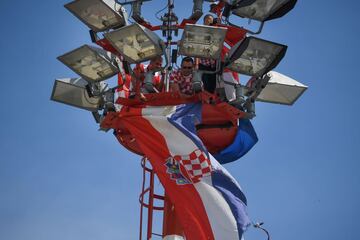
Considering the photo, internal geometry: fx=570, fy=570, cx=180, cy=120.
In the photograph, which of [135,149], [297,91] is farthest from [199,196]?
[297,91]

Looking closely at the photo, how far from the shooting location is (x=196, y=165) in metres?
12.3

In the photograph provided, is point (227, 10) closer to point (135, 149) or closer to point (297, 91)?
point (297, 91)

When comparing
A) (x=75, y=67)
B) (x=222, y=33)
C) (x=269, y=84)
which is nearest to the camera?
(x=222, y=33)

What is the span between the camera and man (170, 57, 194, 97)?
1319 centimetres

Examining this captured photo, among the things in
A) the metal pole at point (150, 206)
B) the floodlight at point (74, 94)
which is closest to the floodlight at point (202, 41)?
the floodlight at point (74, 94)

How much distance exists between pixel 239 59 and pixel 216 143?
8.41 ft

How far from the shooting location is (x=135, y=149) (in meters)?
14.4

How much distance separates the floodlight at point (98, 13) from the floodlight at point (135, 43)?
1072 millimetres

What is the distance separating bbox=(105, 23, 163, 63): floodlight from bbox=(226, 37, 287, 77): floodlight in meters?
1.57

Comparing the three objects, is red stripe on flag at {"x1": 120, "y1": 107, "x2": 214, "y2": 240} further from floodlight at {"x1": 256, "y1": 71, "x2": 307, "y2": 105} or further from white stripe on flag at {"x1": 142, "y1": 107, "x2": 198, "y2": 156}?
floodlight at {"x1": 256, "y1": 71, "x2": 307, "y2": 105}

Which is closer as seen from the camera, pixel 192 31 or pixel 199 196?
pixel 192 31

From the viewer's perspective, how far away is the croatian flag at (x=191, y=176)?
12078mm

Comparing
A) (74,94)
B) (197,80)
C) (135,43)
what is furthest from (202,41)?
(74,94)

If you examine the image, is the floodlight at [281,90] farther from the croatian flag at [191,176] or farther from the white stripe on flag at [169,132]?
the white stripe on flag at [169,132]
